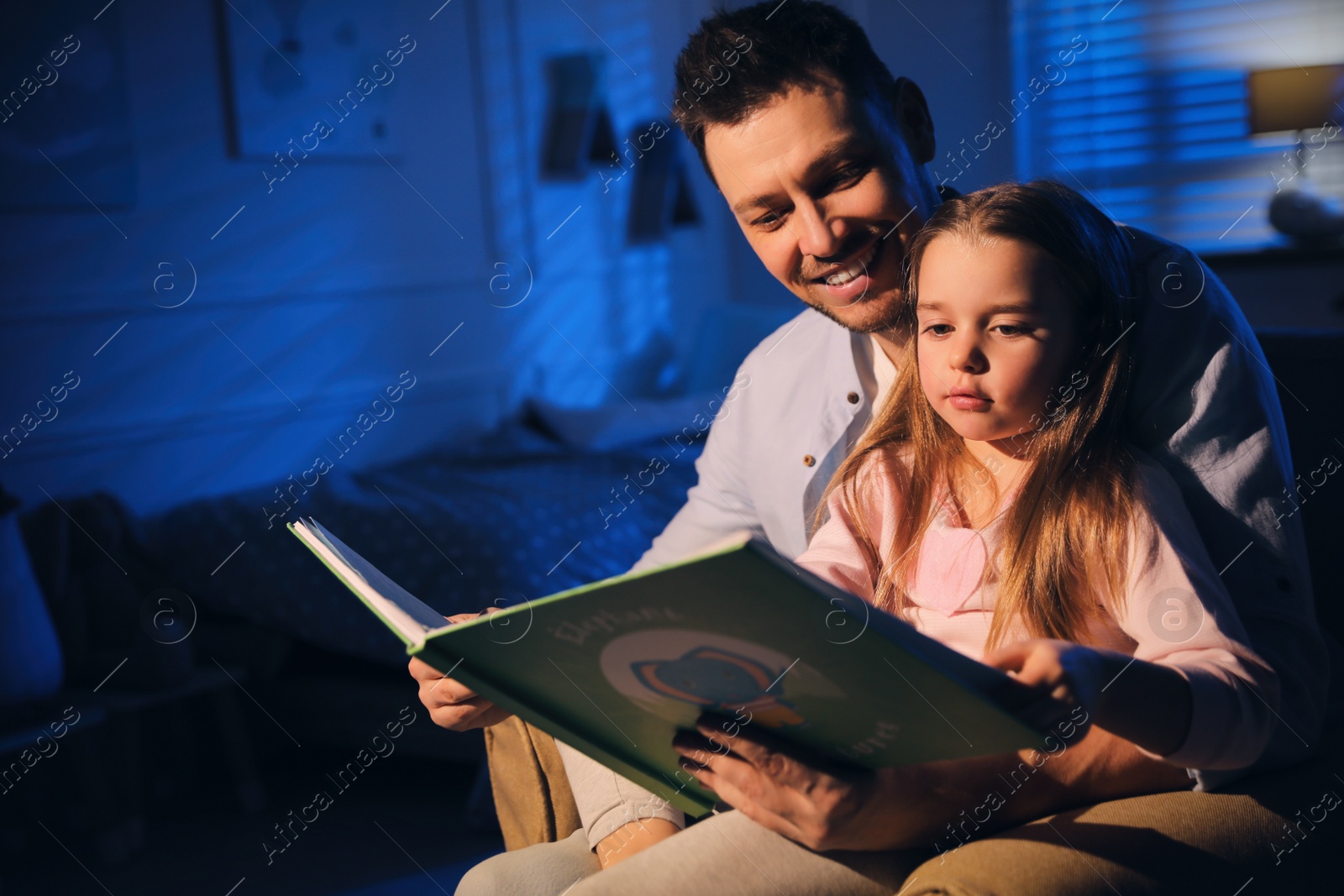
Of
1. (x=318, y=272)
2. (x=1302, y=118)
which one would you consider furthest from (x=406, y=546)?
(x=1302, y=118)

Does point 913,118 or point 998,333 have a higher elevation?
point 913,118

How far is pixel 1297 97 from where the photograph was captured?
332 centimetres

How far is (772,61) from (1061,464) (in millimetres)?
526

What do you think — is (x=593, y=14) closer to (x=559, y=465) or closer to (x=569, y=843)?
(x=559, y=465)

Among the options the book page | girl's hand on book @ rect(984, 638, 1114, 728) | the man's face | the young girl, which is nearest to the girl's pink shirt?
the young girl

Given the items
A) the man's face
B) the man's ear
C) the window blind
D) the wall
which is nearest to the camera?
the man's face

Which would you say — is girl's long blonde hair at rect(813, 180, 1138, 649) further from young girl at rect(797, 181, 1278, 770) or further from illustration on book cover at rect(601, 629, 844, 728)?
illustration on book cover at rect(601, 629, 844, 728)

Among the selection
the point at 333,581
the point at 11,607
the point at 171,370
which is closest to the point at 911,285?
the point at 333,581

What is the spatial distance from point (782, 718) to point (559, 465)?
207 centimetres

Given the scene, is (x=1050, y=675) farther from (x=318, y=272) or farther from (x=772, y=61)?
(x=318, y=272)

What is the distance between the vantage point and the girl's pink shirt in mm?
753

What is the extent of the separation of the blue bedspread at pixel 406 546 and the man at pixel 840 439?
81cm

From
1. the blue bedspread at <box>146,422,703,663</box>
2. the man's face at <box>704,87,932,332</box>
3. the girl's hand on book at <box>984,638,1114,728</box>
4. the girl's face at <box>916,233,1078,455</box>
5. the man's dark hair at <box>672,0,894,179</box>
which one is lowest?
the blue bedspread at <box>146,422,703,663</box>

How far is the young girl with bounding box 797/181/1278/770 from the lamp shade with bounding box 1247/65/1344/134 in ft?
9.15
